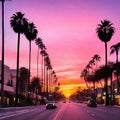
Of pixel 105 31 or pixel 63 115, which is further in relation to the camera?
pixel 105 31

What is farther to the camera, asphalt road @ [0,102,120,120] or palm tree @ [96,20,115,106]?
palm tree @ [96,20,115,106]

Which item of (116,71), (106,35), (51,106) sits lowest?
(51,106)

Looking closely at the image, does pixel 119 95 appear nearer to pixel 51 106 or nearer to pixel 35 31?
pixel 35 31

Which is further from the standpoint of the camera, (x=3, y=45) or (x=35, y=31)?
(x=35, y=31)

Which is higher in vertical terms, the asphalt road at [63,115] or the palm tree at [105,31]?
the palm tree at [105,31]

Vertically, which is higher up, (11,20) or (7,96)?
(11,20)

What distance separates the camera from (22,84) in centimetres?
13750

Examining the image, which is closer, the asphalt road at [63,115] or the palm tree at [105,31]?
the asphalt road at [63,115]

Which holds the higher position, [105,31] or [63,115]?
[105,31]

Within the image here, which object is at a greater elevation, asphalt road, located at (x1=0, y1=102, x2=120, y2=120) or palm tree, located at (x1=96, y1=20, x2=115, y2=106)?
palm tree, located at (x1=96, y1=20, x2=115, y2=106)

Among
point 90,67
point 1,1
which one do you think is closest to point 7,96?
point 1,1

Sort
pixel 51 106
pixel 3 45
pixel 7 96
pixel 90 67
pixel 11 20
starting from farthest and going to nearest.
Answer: pixel 90 67 → pixel 7 96 → pixel 11 20 → pixel 51 106 → pixel 3 45

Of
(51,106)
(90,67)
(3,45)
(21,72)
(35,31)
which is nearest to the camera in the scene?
(3,45)

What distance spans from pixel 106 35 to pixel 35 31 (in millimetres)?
19297
